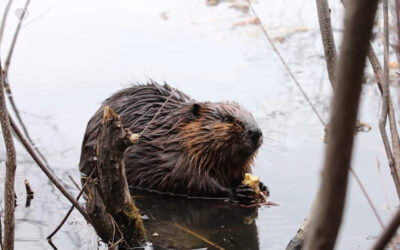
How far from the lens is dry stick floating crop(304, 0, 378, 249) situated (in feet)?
2.17

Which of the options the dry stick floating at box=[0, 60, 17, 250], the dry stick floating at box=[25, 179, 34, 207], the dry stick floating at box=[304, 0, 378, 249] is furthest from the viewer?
the dry stick floating at box=[25, 179, 34, 207]

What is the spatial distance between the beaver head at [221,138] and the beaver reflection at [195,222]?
7.8 inches

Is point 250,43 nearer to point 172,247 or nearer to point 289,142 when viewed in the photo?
→ point 289,142

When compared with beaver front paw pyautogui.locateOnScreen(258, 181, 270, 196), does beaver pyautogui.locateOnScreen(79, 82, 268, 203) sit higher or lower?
higher

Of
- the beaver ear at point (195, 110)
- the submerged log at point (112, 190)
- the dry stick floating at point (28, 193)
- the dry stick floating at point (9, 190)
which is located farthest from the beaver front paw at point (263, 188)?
the dry stick floating at point (9, 190)

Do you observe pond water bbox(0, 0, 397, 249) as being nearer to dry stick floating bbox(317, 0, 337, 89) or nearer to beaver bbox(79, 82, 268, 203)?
beaver bbox(79, 82, 268, 203)

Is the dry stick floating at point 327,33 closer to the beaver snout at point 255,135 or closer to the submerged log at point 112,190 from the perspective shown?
the submerged log at point 112,190

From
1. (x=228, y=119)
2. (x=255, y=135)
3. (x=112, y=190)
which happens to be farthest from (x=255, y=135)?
(x=112, y=190)

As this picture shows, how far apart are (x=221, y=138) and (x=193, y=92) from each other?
130 cm

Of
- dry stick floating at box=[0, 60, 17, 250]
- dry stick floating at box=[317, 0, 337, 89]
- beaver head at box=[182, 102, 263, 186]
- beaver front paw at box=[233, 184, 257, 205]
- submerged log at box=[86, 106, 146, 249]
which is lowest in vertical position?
beaver front paw at box=[233, 184, 257, 205]

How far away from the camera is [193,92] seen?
4641 mm

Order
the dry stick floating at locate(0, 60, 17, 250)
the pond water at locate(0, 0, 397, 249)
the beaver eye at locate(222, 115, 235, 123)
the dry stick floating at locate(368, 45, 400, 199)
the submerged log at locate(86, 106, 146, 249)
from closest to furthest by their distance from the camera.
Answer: the dry stick floating at locate(368, 45, 400, 199)
the dry stick floating at locate(0, 60, 17, 250)
the submerged log at locate(86, 106, 146, 249)
the pond water at locate(0, 0, 397, 249)
the beaver eye at locate(222, 115, 235, 123)

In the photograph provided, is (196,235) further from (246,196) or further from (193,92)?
(193,92)

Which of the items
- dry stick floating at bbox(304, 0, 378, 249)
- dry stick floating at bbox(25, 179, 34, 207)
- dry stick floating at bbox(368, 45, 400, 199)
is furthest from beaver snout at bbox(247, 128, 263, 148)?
dry stick floating at bbox(304, 0, 378, 249)
